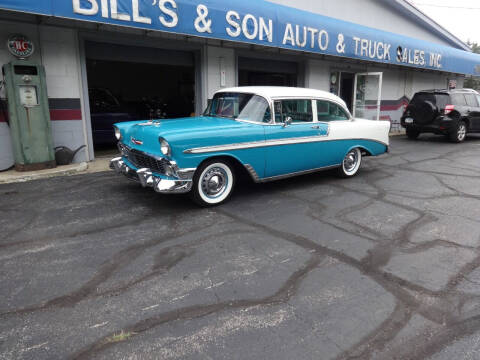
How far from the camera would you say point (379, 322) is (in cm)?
252

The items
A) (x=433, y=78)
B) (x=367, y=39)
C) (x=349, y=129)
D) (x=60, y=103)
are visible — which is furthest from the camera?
(x=433, y=78)

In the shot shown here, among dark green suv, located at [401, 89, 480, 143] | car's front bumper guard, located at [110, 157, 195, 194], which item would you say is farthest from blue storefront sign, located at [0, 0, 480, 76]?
car's front bumper guard, located at [110, 157, 195, 194]

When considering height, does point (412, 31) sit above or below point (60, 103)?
above

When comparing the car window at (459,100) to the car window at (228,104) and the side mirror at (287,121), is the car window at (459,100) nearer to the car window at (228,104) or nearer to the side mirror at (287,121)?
the side mirror at (287,121)

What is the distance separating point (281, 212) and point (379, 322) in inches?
94.4

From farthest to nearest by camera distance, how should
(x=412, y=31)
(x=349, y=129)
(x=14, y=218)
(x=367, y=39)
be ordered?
(x=412, y=31), (x=367, y=39), (x=349, y=129), (x=14, y=218)

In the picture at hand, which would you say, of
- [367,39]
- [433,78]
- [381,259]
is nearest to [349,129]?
[381,259]

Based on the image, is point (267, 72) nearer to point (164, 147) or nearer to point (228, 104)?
point (228, 104)

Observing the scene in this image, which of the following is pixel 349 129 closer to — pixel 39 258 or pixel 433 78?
pixel 39 258

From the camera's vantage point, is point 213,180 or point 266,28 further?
point 266,28

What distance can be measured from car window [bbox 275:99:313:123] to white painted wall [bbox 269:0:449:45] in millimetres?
6563

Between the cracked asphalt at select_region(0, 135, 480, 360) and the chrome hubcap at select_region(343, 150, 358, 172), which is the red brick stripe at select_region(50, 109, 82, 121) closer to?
the cracked asphalt at select_region(0, 135, 480, 360)

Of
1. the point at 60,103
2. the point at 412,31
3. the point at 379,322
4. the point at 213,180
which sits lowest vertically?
the point at 379,322

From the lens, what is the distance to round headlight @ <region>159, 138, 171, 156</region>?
14.2ft
